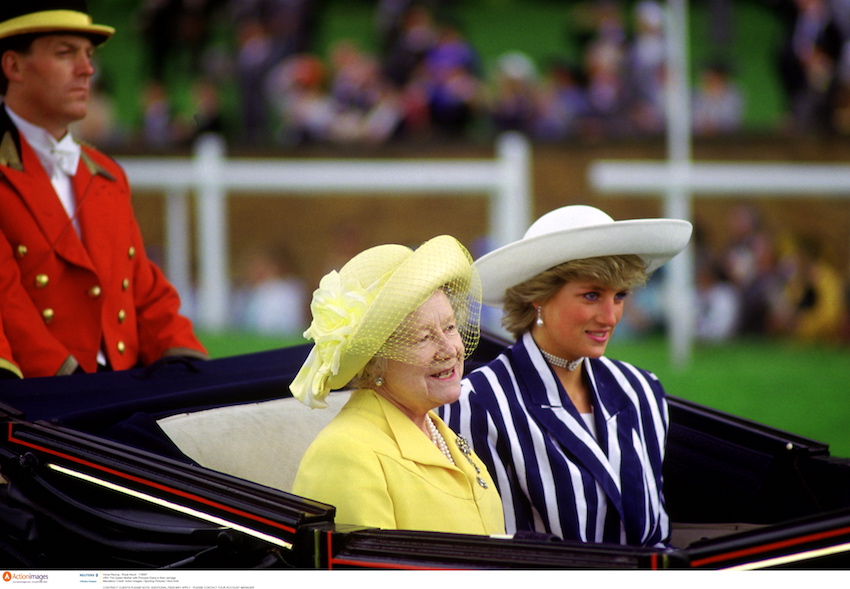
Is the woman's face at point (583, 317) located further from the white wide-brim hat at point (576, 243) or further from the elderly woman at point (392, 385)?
the elderly woman at point (392, 385)

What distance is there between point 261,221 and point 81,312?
875 centimetres

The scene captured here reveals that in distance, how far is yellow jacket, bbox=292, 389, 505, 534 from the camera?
7.69ft

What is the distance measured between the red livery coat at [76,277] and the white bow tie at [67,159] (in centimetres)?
2

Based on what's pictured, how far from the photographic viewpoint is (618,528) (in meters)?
2.89

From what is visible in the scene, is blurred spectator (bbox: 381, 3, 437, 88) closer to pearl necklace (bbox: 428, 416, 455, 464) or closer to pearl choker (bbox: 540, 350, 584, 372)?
pearl choker (bbox: 540, 350, 584, 372)

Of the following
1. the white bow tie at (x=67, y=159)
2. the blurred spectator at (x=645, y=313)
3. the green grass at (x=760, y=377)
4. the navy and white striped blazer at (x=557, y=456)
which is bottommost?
the green grass at (x=760, y=377)

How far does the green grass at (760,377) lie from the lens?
6953 millimetres

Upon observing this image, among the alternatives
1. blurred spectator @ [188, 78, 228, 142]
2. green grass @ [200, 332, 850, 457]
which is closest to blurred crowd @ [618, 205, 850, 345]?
green grass @ [200, 332, 850, 457]

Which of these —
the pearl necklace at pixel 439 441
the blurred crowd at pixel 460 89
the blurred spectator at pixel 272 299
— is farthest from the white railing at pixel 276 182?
the pearl necklace at pixel 439 441

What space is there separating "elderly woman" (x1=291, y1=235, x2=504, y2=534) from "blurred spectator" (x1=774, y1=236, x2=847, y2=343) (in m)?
7.63

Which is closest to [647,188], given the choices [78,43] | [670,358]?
[670,358]

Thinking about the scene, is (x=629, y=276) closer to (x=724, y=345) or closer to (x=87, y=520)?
(x=87, y=520)

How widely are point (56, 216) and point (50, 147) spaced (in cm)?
23

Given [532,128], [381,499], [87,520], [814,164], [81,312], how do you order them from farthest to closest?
[532,128] → [814,164] → [81,312] → [87,520] → [381,499]
